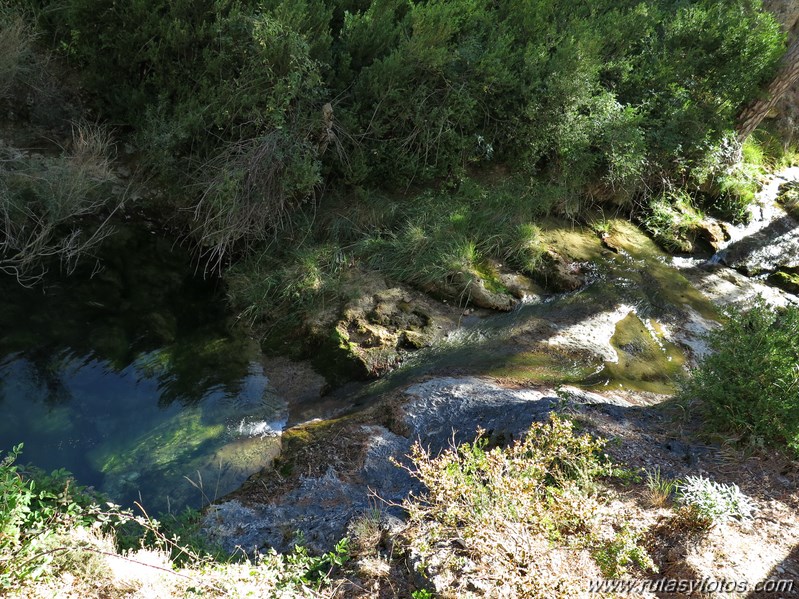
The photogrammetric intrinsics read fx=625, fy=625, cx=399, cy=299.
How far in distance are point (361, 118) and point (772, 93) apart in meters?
6.34

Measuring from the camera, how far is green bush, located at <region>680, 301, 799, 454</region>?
4.27 m

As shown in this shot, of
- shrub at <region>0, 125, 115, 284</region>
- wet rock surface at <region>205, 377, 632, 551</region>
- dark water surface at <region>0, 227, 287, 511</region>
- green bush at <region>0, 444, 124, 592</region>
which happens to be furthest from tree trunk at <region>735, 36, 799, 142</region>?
green bush at <region>0, 444, 124, 592</region>

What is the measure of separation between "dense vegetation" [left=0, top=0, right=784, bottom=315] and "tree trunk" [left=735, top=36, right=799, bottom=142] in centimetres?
126

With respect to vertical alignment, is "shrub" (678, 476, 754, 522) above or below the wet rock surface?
above

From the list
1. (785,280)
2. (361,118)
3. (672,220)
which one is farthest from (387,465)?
(785,280)

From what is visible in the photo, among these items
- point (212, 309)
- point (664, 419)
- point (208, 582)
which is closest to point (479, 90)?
point (212, 309)

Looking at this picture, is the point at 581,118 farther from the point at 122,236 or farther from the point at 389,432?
the point at 122,236

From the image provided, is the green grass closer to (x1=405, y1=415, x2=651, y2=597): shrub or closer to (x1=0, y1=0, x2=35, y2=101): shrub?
(x1=405, y1=415, x2=651, y2=597): shrub

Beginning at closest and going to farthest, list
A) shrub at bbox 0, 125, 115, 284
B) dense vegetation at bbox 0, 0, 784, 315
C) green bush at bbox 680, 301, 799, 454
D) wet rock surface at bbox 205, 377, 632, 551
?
1. wet rock surface at bbox 205, 377, 632, 551
2. green bush at bbox 680, 301, 799, 454
3. shrub at bbox 0, 125, 115, 284
4. dense vegetation at bbox 0, 0, 784, 315

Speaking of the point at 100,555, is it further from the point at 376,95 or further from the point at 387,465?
the point at 376,95

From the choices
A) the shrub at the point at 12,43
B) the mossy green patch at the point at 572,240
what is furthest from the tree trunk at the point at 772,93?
the shrub at the point at 12,43

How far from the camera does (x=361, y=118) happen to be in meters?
7.29

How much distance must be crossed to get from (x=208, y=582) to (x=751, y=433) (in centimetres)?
366

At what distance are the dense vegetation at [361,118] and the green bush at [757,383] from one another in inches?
109
